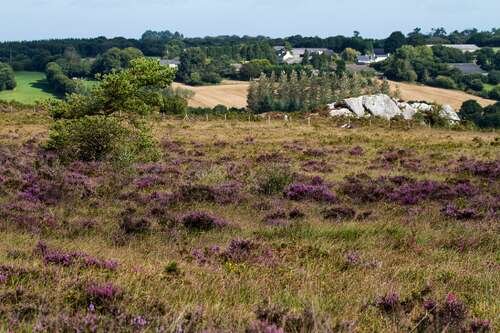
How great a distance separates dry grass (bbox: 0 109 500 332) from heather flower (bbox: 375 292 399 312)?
11 cm

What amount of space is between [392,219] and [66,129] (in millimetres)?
14980

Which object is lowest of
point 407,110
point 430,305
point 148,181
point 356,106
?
point 407,110

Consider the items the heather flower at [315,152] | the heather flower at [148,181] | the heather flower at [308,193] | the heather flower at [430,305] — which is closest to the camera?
the heather flower at [430,305]

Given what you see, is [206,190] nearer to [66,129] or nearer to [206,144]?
[66,129]

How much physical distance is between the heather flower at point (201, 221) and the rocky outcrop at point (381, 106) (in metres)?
58.2

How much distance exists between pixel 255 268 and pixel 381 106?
65.6m

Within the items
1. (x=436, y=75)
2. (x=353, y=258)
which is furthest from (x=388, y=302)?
(x=436, y=75)

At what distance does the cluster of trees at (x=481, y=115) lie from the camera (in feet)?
320

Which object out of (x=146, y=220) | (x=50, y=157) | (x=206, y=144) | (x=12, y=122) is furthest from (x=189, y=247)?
(x=12, y=122)

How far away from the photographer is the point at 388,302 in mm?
6137

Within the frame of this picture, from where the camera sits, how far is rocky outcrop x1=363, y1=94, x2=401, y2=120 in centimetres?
6912

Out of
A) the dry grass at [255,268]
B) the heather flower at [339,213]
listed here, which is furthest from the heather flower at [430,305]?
the heather flower at [339,213]

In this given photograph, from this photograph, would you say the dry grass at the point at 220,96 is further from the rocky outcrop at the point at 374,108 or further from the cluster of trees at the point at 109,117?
the cluster of trees at the point at 109,117

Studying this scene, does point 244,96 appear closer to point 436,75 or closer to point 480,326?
point 436,75
